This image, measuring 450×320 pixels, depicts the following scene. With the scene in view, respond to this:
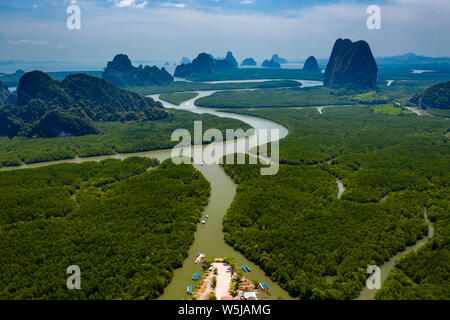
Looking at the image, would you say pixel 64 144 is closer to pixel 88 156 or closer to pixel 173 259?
pixel 88 156

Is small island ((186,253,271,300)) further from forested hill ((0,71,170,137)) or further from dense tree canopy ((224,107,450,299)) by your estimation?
forested hill ((0,71,170,137))

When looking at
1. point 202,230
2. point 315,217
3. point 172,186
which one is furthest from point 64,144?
point 315,217

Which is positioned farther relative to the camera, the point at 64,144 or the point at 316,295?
the point at 64,144

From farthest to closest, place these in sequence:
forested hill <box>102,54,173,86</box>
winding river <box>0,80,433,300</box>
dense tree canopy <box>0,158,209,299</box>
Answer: forested hill <box>102,54,173,86</box>, winding river <box>0,80,433,300</box>, dense tree canopy <box>0,158,209,299</box>

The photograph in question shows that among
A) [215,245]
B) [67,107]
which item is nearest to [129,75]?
[67,107]

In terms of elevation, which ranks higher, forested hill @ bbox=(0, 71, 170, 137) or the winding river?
forested hill @ bbox=(0, 71, 170, 137)

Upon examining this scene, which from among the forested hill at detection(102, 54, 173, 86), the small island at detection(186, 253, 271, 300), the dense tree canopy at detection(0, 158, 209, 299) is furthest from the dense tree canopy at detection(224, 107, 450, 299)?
the forested hill at detection(102, 54, 173, 86)

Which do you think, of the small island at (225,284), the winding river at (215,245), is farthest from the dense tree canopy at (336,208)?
the small island at (225,284)

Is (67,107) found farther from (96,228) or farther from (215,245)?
(215,245)

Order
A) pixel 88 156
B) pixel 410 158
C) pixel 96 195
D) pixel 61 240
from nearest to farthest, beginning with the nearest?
pixel 61 240 → pixel 96 195 → pixel 410 158 → pixel 88 156
